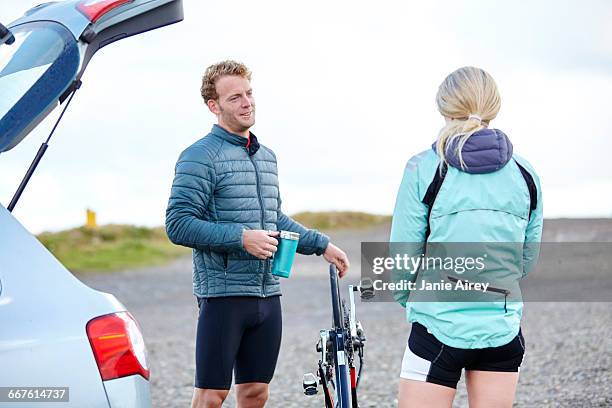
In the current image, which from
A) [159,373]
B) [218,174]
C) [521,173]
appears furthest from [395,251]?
[159,373]

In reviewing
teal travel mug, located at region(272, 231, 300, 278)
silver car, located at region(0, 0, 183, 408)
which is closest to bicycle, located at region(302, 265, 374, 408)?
teal travel mug, located at region(272, 231, 300, 278)

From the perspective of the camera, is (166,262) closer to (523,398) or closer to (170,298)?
(170,298)

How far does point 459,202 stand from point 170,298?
1623 cm

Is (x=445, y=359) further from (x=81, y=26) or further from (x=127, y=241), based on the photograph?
(x=127, y=241)

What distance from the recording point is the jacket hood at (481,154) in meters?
3.82

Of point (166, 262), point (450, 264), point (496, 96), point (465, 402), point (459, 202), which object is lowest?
point (166, 262)

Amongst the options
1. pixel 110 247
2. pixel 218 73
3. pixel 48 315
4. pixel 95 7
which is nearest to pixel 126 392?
pixel 48 315

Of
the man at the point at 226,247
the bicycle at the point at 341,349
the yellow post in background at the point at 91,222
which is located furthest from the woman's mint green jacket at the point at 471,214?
the yellow post in background at the point at 91,222

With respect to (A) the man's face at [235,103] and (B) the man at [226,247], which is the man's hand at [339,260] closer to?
(B) the man at [226,247]

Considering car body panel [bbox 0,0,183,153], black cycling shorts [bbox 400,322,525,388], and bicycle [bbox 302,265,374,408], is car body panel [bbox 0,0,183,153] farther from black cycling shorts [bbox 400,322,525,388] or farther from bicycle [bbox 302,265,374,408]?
black cycling shorts [bbox 400,322,525,388]

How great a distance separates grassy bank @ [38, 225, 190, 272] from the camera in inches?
1044

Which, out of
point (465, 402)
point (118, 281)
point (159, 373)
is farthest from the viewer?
point (118, 281)

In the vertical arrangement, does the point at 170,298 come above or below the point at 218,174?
below

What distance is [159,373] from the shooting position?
10594mm
